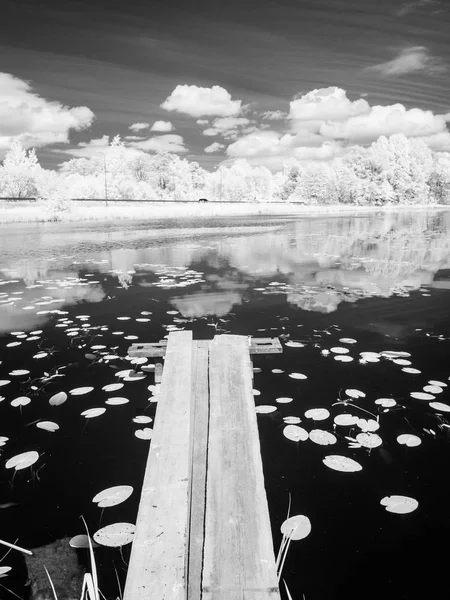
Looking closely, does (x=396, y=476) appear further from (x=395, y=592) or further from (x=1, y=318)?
(x=1, y=318)

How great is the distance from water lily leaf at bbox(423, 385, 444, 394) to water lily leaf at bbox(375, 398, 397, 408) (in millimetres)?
483

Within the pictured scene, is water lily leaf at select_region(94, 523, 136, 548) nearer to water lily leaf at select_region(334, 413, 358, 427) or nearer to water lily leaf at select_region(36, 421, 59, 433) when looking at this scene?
water lily leaf at select_region(36, 421, 59, 433)

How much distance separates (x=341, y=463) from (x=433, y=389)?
171 cm

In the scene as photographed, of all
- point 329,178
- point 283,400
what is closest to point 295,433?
point 283,400

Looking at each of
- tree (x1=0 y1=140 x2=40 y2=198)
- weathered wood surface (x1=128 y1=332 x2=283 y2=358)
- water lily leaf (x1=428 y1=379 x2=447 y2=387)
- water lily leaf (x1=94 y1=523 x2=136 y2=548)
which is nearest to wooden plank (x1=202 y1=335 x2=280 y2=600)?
water lily leaf (x1=94 y1=523 x2=136 y2=548)

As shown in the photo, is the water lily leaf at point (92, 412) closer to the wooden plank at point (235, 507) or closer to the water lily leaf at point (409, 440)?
the wooden plank at point (235, 507)

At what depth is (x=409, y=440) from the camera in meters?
3.19

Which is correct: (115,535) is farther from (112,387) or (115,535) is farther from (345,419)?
(345,419)

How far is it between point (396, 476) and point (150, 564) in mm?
1919

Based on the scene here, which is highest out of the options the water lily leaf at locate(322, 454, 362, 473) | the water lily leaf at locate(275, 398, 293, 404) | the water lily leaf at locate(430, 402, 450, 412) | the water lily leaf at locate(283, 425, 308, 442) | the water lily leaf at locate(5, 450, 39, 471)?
the water lily leaf at locate(430, 402, 450, 412)

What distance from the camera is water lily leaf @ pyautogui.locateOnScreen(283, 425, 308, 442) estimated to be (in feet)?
10.6

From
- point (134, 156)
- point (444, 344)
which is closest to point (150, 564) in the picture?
point (444, 344)

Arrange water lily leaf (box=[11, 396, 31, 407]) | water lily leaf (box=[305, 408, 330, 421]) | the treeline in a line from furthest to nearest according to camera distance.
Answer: the treeline, water lily leaf (box=[11, 396, 31, 407]), water lily leaf (box=[305, 408, 330, 421])

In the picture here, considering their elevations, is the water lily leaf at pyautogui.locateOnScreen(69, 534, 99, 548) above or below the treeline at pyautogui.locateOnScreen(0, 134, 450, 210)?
below
